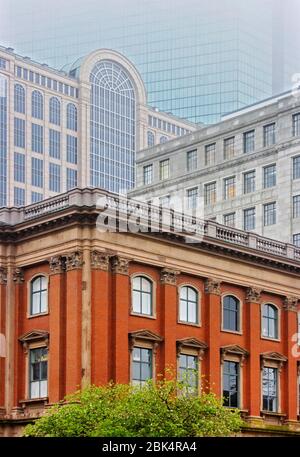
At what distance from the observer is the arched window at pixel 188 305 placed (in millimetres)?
56938

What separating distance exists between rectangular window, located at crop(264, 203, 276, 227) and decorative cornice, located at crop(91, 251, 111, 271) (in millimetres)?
33276

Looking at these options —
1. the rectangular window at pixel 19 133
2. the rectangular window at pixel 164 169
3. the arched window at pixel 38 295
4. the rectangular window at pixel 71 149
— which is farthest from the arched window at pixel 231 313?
the rectangular window at pixel 71 149

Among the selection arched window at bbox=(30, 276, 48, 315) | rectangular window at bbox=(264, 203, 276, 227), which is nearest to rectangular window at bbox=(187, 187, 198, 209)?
rectangular window at bbox=(264, 203, 276, 227)

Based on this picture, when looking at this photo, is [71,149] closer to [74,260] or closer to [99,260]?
[74,260]

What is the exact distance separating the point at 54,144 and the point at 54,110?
527cm

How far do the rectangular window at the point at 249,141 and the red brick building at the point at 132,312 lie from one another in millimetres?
25027

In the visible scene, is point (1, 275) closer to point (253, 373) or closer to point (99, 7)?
point (253, 373)

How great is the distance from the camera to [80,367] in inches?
2002

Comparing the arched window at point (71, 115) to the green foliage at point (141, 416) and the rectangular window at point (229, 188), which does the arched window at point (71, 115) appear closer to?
the rectangular window at point (229, 188)

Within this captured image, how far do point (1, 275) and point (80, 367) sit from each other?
8.54 metres

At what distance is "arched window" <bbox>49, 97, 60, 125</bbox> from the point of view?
149500 mm

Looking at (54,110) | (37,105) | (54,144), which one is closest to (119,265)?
(37,105)

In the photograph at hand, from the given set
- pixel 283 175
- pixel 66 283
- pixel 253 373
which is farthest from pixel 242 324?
pixel 283 175

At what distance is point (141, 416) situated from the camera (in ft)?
125
